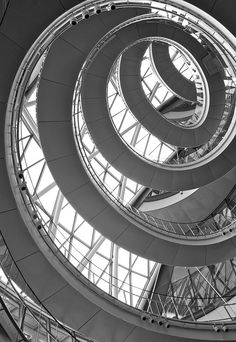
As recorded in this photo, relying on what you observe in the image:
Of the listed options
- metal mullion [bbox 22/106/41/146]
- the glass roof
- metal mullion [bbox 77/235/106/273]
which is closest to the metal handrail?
the glass roof

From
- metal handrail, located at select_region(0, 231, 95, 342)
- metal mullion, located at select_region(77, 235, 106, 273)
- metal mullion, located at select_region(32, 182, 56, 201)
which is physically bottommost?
metal handrail, located at select_region(0, 231, 95, 342)

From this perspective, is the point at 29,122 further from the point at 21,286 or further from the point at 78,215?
the point at 21,286

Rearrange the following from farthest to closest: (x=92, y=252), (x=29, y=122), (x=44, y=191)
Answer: (x=92, y=252) → (x=44, y=191) → (x=29, y=122)

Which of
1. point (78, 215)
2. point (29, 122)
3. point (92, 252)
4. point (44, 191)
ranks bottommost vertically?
point (92, 252)

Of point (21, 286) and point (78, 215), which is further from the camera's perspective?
point (78, 215)

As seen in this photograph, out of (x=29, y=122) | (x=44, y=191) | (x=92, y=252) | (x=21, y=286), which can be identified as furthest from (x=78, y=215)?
(x=21, y=286)

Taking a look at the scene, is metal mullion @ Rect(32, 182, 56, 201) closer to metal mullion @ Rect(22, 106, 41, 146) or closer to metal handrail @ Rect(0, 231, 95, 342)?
metal mullion @ Rect(22, 106, 41, 146)

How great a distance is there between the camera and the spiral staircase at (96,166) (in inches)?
389

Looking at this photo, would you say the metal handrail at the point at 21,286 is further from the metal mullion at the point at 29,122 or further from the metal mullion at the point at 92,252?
the metal mullion at the point at 92,252

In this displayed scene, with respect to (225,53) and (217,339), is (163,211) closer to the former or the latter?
(217,339)

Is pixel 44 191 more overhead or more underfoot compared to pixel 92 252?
more overhead

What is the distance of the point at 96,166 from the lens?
73.0 feet

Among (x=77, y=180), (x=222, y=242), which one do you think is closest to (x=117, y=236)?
(x=77, y=180)

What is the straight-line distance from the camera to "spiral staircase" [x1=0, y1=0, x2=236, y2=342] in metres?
9.88
